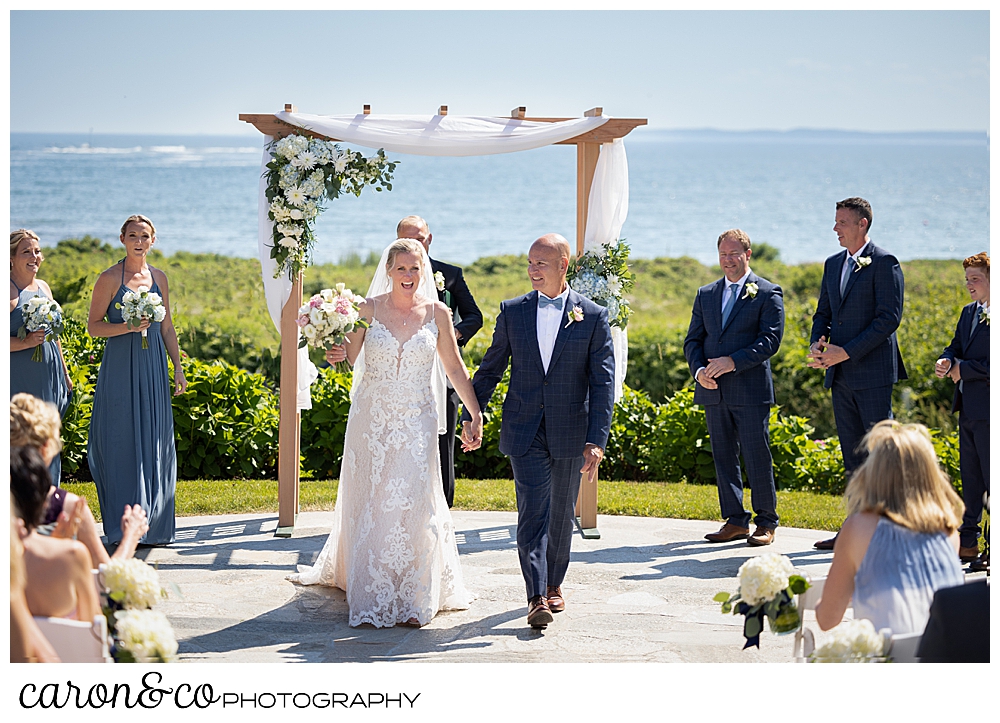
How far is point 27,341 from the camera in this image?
5535mm

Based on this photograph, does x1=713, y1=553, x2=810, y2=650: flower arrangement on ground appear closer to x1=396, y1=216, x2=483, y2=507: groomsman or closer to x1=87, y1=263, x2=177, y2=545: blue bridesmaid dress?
x1=396, y1=216, x2=483, y2=507: groomsman

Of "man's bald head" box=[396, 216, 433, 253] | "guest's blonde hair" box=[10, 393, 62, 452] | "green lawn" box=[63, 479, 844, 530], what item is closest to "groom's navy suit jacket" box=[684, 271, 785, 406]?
"green lawn" box=[63, 479, 844, 530]

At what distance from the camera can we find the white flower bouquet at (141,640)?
293 cm

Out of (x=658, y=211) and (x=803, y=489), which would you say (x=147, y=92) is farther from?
(x=803, y=489)

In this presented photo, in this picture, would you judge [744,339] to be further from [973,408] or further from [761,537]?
[973,408]

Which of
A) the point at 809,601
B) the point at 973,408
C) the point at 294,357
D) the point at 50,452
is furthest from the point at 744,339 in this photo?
the point at 50,452

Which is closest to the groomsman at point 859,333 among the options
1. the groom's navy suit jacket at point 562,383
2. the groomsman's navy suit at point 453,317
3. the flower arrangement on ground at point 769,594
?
the groom's navy suit jacket at point 562,383

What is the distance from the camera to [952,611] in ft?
9.26

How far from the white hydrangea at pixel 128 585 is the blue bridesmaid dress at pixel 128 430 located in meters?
2.81

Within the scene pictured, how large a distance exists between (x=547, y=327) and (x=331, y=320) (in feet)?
3.46

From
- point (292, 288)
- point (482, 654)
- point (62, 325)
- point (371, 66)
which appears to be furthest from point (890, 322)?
point (371, 66)

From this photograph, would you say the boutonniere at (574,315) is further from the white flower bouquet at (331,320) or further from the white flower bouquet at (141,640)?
the white flower bouquet at (141,640)

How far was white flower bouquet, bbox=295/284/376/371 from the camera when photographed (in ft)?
16.0

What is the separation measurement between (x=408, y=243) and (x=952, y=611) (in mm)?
2915
